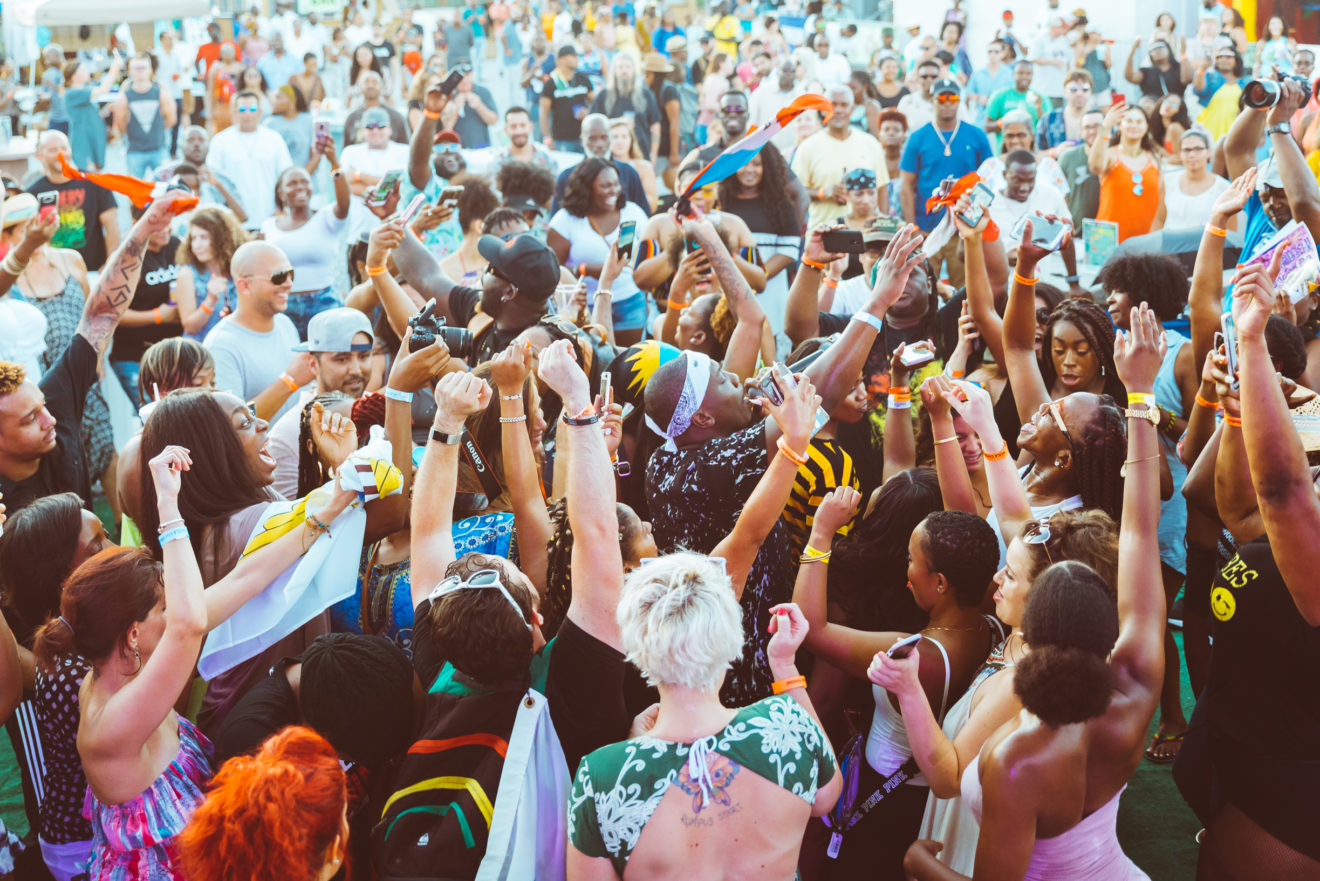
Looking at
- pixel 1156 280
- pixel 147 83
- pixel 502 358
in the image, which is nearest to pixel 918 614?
pixel 502 358

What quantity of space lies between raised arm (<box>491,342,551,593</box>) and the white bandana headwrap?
0.51 meters

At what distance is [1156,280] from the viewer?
14.1ft

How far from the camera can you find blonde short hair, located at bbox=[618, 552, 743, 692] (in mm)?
1936

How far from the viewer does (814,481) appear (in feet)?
10.2

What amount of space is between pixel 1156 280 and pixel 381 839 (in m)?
3.62

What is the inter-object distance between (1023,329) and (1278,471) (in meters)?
1.64

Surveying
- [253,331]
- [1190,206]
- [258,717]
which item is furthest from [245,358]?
[1190,206]

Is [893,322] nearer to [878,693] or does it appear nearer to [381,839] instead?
[878,693]

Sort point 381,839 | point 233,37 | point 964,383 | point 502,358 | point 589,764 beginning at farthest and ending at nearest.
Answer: point 233,37 < point 964,383 < point 502,358 < point 381,839 < point 589,764

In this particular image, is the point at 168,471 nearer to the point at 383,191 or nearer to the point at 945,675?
the point at 945,675

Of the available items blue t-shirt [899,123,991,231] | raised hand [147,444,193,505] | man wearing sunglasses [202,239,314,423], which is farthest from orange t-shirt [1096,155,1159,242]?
raised hand [147,444,193,505]

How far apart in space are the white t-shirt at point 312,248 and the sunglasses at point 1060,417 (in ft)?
14.5

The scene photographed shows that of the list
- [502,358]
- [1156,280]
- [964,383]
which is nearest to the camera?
[502,358]

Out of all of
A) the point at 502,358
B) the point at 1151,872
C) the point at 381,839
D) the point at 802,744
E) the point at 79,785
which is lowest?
the point at 1151,872
